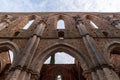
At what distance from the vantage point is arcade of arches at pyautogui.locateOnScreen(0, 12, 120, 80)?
32.9 ft

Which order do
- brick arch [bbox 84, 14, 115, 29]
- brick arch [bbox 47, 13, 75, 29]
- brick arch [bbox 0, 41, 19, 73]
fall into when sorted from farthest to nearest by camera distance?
1. brick arch [bbox 47, 13, 75, 29]
2. brick arch [bbox 84, 14, 115, 29]
3. brick arch [bbox 0, 41, 19, 73]

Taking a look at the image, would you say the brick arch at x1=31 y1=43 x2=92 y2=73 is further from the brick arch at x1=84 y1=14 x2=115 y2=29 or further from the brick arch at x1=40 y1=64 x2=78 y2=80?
the brick arch at x1=84 y1=14 x2=115 y2=29

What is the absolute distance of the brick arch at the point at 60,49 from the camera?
1074 cm

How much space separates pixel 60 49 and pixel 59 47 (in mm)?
144

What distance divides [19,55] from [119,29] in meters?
8.00

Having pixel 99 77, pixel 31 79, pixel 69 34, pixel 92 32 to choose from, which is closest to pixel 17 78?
pixel 31 79

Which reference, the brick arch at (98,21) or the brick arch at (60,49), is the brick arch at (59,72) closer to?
the brick arch at (60,49)

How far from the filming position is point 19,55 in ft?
37.0

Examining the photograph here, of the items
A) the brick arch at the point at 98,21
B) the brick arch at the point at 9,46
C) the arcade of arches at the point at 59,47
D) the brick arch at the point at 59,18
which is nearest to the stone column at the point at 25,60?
the arcade of arches at the point at 59,47

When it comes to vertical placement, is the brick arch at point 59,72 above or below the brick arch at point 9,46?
below

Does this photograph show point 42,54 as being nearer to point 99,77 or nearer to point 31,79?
point 31,79

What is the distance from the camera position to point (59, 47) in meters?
12.4

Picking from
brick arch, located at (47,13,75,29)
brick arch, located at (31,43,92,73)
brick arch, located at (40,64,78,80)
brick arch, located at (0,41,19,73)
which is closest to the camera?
brick arch, located at (31,43,92,73)

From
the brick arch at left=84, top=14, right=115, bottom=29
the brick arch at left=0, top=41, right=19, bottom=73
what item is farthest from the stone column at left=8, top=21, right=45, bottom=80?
the brick arch at left=84, top=14, right=115, bottom=29
